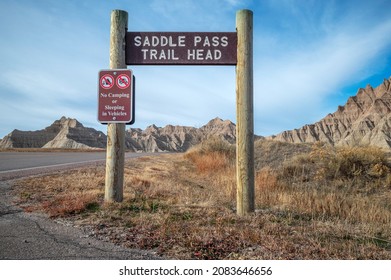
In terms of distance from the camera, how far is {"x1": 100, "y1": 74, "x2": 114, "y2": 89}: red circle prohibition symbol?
5.17 meters

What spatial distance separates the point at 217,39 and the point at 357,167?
27.5ft

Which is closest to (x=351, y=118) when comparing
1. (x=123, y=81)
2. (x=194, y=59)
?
(x=194, y=59)

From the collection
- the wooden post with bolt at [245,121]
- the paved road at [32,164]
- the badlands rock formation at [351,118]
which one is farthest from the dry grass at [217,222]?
the badlands rock formation at [351,118]

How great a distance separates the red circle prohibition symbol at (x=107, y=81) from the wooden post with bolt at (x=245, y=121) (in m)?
2.03

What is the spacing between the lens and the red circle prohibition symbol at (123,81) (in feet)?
16.9

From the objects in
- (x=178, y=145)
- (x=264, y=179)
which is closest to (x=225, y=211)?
(x=264, y=179)

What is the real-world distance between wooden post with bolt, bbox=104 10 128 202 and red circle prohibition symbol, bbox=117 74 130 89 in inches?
6.9

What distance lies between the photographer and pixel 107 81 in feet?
17.0

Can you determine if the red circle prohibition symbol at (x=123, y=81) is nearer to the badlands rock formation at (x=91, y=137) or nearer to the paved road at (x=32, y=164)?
the paved road at (x=32, y=164)

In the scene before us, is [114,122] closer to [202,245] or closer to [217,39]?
[217,39]

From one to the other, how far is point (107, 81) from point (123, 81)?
0.26m

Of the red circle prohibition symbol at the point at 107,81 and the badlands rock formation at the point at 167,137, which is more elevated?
the badlands rock formation at the point at 167,137

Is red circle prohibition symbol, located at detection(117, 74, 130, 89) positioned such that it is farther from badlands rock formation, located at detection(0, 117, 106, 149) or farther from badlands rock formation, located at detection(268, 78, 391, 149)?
badlands rock formation, located at detection(268, 78, 391, 149)

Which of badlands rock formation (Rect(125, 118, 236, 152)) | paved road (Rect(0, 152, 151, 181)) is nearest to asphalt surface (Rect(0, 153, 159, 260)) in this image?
paved road (Rect(0, 152, 151, 181))
